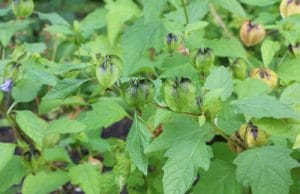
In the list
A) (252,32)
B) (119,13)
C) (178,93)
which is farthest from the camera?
(119,13)

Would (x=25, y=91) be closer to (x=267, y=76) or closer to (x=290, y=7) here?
(x=267, y=76)

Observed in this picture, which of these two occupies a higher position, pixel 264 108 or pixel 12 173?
pixel 264 108

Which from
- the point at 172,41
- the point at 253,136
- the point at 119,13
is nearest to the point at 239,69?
the point at 172,41

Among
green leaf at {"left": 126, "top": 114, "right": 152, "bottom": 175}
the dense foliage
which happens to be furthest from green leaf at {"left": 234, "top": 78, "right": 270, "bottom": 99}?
green leaf at {"left": 126, "top": 114, "right": 152, "bottom": 175}

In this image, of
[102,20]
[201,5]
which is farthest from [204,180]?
[102,20]

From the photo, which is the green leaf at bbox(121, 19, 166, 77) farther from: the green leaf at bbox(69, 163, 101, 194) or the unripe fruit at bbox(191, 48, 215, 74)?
the green leaf at bbox(69, 163, 101, 194)
